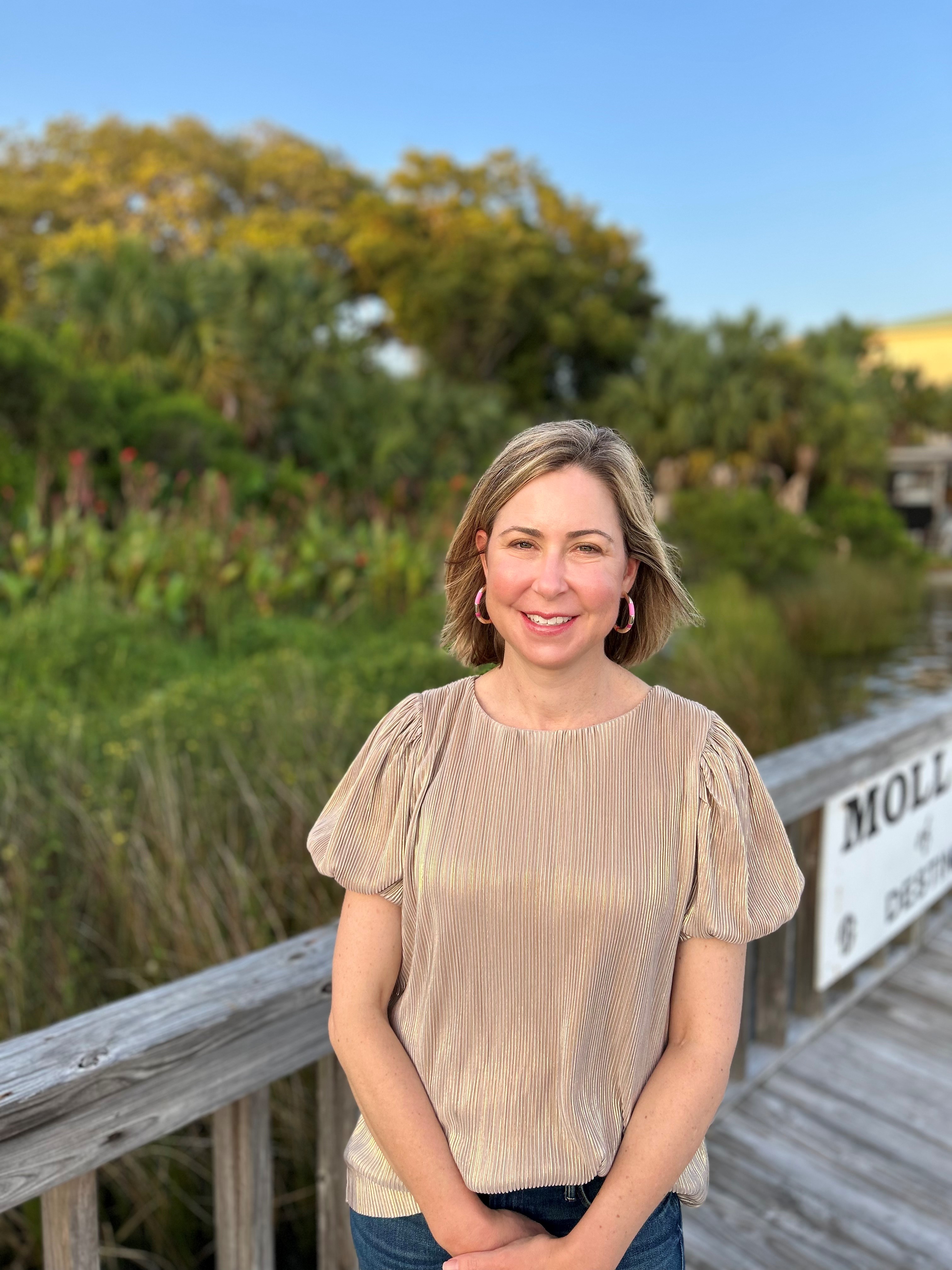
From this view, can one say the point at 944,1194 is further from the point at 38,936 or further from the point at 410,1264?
the point at 38,936

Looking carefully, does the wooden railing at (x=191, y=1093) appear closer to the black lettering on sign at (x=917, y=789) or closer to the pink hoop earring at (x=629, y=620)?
the pink hoop earring at (x=629, y=620)

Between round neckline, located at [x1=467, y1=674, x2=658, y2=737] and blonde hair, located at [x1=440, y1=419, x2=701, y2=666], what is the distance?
10 centimetres

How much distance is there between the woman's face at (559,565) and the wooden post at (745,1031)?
62.9 inches

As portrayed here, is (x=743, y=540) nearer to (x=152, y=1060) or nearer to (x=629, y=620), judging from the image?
(x=629, y=620)

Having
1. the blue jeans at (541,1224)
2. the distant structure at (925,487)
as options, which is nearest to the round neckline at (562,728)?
the blue jeans at (541,1224)

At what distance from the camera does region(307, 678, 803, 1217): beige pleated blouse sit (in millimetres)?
1075

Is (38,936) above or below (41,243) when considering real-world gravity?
below

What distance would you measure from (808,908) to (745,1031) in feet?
1.24

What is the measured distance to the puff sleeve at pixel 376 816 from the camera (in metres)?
1.09

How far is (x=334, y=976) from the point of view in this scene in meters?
1.13

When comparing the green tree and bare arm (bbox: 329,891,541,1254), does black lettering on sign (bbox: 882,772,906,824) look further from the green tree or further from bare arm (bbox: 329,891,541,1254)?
the green tree

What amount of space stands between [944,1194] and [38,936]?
2150mm

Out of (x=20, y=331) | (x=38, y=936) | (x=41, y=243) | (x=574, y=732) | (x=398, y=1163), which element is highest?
(x=41, y=243)

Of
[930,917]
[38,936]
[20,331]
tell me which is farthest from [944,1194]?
[20,331]
